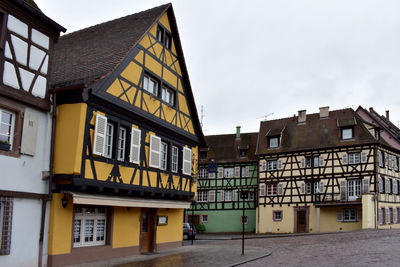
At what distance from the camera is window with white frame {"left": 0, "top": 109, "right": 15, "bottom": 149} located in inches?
516

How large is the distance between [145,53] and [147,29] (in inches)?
40.4

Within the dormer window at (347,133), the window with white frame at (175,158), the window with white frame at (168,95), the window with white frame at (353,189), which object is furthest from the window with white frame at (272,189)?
the window with white frame at (168,95)

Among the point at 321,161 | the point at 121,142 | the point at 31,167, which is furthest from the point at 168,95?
the point at 321,161

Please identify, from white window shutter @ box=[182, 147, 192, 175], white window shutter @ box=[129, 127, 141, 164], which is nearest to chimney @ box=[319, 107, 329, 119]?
white window shutter @ box=[182, 147, 192, 175]

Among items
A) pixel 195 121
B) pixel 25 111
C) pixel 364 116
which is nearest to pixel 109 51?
pixel 25 111

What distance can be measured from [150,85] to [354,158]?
25.3m

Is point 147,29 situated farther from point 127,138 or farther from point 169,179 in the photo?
point 169,179

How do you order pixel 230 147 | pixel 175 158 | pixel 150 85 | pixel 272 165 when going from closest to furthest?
pixel 150 85, pixel 175 158, pixel 272 165, pixel 230 147

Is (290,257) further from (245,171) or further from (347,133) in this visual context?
(245,171)

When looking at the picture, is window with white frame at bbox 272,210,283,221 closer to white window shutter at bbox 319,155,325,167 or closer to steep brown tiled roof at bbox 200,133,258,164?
white window shutter at bbox 319,155,325,167

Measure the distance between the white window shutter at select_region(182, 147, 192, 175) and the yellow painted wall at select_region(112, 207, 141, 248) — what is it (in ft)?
12.4

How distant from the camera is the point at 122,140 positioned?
17531 mm

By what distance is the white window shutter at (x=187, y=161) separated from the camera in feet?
73.3

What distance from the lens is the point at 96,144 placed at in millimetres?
15391
